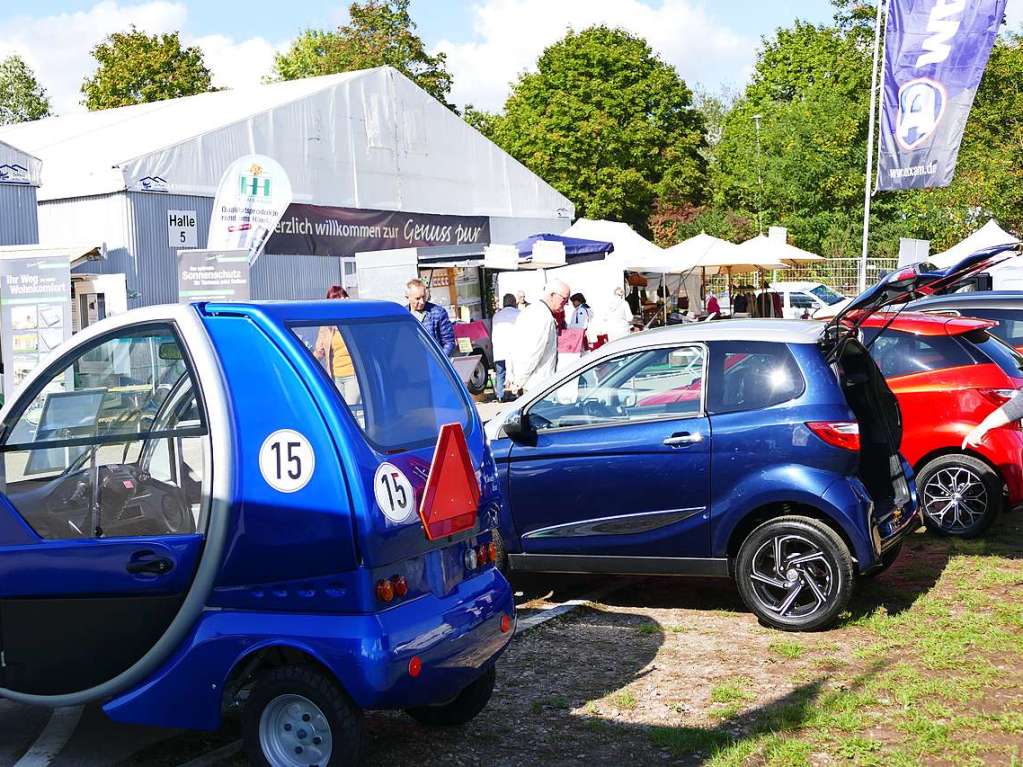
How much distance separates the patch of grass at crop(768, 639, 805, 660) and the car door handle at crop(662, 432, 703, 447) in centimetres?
115

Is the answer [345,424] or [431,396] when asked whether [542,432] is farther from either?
[345,424]

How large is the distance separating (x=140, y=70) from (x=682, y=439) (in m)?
53.4

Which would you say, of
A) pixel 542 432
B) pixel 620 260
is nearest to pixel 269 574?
pixel 542 432

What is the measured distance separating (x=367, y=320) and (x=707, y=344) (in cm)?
266

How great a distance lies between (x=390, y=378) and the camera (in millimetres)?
4758

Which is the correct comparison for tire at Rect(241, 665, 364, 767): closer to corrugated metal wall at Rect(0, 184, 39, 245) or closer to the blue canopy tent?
corrugated metal wall at Rect(0, 184, 39, 245)

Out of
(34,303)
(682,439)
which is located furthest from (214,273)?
(682,439)

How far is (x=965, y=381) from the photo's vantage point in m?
8.80

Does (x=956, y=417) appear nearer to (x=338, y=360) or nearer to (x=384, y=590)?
(x=338, y=360)

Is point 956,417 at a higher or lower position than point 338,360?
lower

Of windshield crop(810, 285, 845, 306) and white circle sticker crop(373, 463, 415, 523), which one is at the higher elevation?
windshield crop(810, 285, 845, 306)

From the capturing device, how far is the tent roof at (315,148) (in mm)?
21375

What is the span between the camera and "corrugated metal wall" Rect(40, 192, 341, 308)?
20.7 meters

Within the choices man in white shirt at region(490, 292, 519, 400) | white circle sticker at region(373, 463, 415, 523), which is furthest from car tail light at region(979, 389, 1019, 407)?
man in white shirt at region(490, 292, 519, 400)
